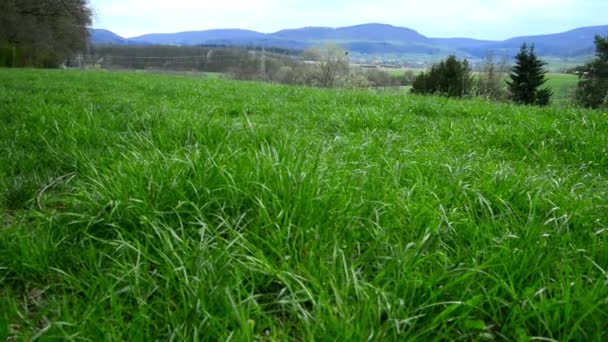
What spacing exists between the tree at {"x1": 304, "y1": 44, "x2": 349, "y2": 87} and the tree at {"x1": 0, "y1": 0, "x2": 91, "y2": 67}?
28.1 m

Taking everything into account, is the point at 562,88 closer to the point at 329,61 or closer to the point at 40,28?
the point at 329,61

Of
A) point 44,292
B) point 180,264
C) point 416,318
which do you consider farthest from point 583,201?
point 44,292

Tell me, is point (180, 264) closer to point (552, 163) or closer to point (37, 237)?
point (37, 237)

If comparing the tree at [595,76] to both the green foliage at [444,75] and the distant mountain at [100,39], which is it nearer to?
the green foliage at [444,75]

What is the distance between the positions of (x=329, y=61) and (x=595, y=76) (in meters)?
31.8

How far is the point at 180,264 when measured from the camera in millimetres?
1760

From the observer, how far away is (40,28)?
100.0ft

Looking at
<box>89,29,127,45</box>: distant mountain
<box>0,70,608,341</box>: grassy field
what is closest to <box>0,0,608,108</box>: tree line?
<box>89,29,127,45</box>: distant mountain

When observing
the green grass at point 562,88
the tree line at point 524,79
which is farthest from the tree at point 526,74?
the green grass at point 562,88

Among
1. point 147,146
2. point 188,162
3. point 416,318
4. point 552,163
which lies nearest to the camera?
point 416,318

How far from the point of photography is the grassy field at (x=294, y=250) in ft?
4.83

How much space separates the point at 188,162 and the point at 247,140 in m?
1.18

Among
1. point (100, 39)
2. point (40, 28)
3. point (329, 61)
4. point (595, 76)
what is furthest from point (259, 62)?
point (100, 39)

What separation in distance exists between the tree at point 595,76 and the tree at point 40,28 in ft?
118
